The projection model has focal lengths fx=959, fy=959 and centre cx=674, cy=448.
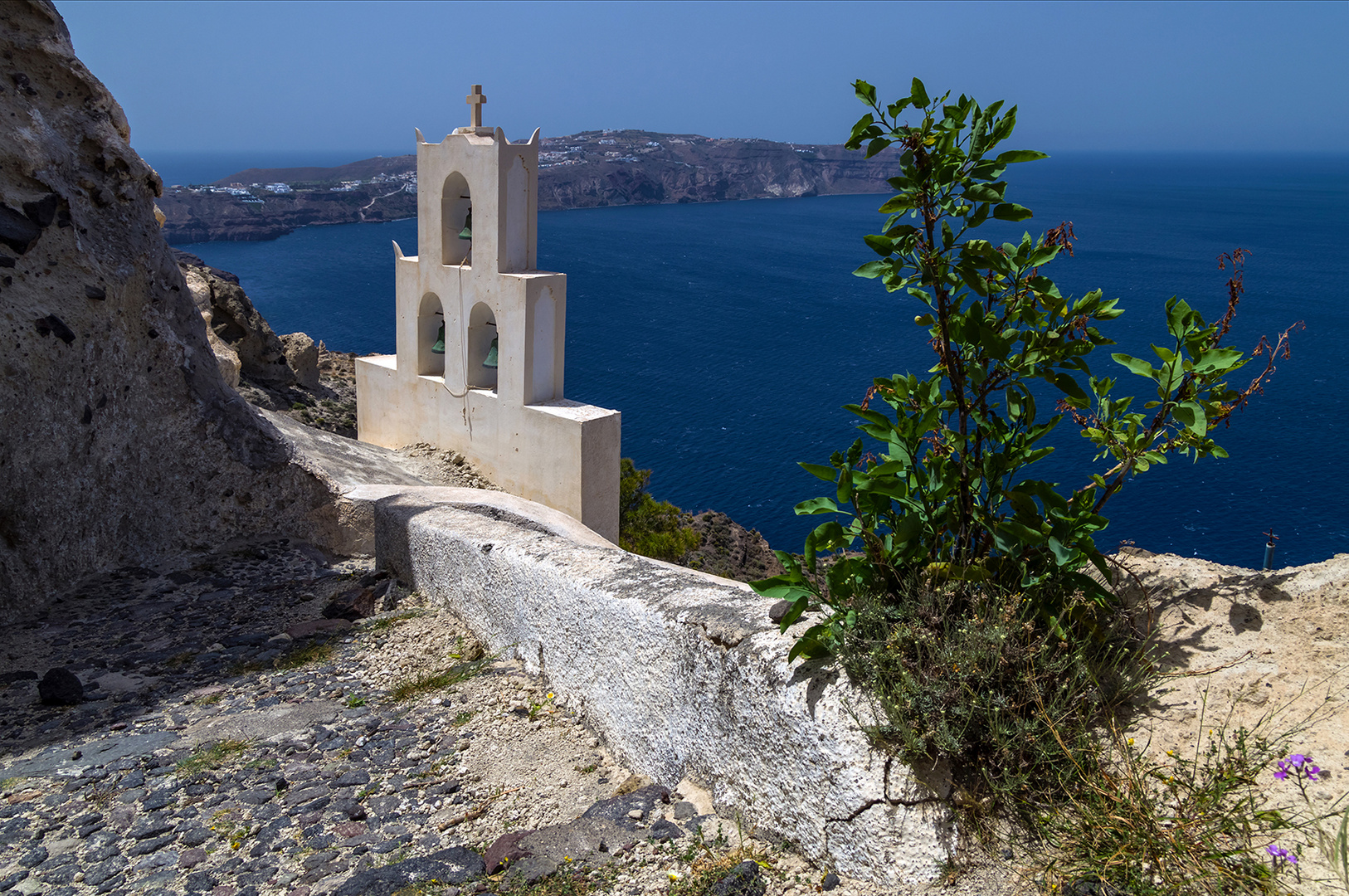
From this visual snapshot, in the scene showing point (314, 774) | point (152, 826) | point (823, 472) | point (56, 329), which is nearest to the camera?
point (823, 472)

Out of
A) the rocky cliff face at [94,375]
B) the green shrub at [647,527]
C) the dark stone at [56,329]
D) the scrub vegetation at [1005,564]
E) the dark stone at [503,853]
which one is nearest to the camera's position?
the scrub vegetation at [1005,564]

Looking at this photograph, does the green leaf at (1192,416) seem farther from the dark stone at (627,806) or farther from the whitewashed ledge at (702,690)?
the dark stone at (627,806)

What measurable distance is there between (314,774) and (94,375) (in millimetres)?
3873

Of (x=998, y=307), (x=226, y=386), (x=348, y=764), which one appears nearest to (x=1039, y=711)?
(x=998, y=307)

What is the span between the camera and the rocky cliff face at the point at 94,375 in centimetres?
602

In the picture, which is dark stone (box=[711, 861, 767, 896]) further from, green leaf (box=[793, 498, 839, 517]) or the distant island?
the distant island

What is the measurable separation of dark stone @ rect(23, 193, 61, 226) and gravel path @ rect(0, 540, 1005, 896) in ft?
8.12

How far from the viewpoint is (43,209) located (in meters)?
6.34

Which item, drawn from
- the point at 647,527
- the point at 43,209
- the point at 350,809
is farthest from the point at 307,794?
the point at 647,527

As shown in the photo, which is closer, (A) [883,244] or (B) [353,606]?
(A) [883,244]

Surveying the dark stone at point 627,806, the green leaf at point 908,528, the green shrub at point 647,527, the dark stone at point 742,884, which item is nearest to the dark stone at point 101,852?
the dark stone at point 627,806

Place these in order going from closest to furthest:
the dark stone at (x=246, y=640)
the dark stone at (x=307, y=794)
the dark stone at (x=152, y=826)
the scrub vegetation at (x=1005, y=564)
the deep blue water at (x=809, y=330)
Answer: the scrub vegetation at (x=1005, y=564) < the dark stone at (x=152, y=826) < the dark stone at (x=307, y=794) < the dark stone at (x=246, y=640) < the deep blue water at (x=809, y=330)

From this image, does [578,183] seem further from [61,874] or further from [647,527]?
[61,874]

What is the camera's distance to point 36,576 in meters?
6.02
